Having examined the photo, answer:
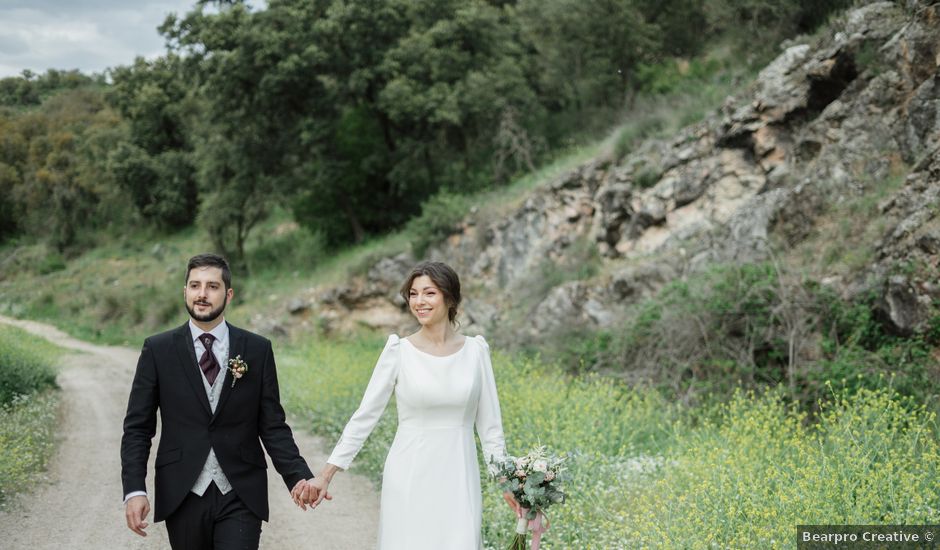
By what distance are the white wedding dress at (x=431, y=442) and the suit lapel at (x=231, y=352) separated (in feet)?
2.23

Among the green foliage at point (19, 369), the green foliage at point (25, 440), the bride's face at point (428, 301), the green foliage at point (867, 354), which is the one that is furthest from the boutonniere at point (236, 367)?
the green foliage at point (19, 369)

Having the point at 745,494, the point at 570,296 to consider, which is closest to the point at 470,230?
the point at 570,296

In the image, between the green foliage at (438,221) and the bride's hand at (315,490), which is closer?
the bride's hand at (315,490)

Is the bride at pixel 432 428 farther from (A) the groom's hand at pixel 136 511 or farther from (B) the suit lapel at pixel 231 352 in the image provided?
(A) the groom's hand at pixel 136 511

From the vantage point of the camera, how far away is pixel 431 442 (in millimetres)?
4254

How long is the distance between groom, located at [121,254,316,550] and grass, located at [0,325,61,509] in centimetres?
507

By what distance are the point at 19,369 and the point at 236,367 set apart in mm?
11130

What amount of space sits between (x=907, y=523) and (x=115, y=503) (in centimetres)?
735

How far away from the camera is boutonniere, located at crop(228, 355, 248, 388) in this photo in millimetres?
3984

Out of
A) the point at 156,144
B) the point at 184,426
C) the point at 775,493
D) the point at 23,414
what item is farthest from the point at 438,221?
the point at 156,144

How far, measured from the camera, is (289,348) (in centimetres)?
2511

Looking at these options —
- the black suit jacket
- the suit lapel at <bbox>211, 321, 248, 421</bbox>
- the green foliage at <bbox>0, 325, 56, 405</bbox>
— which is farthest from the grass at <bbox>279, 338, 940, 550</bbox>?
the green foliage at <bbox>0, 325, 56, 405</bbox>

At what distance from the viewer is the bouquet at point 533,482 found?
3.95m

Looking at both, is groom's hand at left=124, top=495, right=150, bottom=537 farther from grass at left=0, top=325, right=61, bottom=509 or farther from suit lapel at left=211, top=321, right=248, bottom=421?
grass at left=0, top=325, right=61, bottom=509
